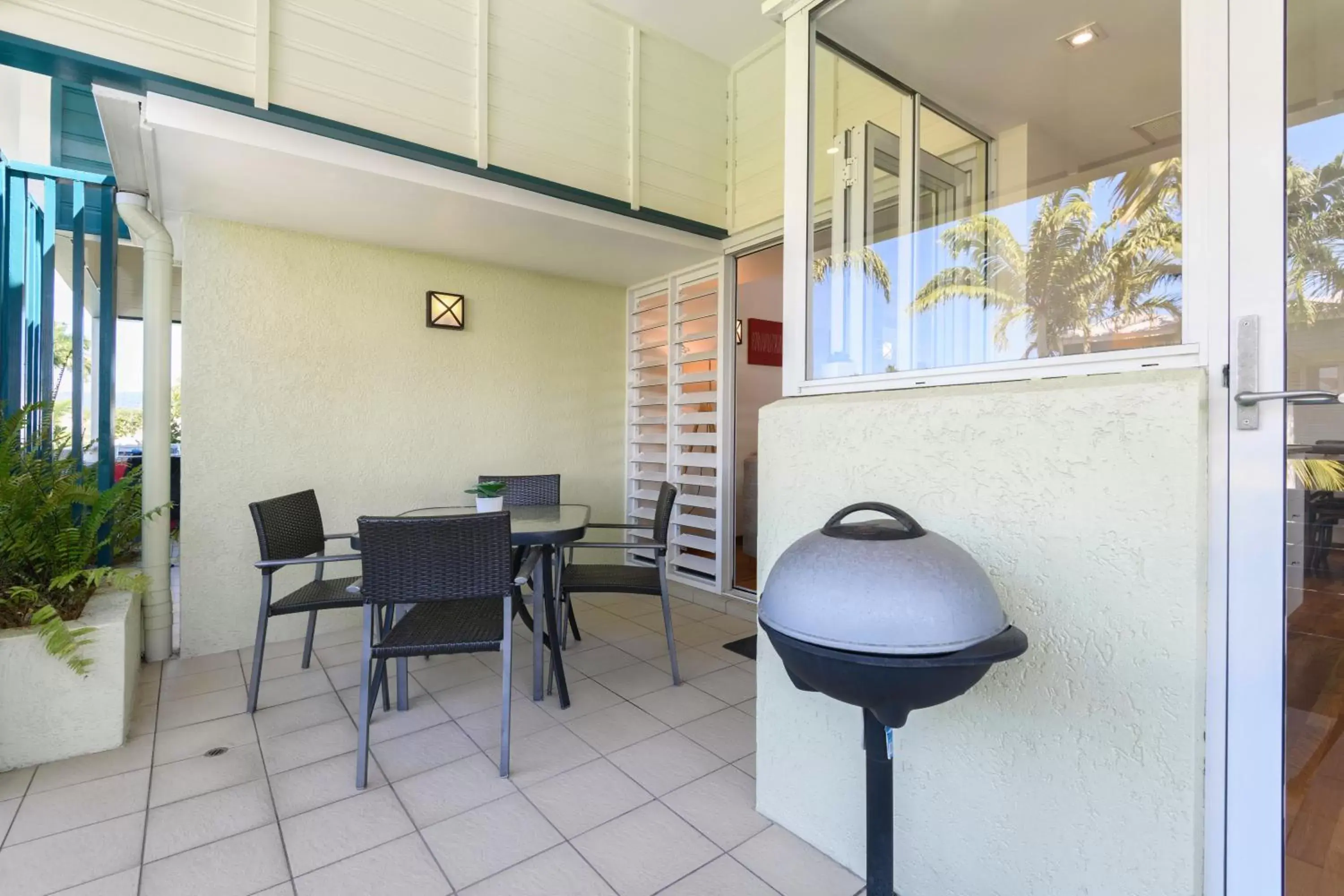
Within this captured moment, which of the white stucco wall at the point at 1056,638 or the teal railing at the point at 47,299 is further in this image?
the teal railing at the point at 47,299

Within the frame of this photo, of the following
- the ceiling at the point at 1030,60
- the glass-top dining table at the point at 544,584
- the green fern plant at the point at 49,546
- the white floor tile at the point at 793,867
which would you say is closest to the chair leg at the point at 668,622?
the glass-top dining table at the point at 544,584

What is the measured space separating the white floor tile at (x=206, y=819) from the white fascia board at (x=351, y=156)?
101 inches

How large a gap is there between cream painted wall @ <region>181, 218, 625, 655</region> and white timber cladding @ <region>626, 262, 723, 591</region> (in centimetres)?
42

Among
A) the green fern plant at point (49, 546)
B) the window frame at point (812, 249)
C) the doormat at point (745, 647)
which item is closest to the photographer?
the window frame at point (812, 249)

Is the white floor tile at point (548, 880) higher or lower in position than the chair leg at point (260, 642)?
lower

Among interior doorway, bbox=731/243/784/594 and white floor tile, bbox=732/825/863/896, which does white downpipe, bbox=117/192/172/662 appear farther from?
interior doorway, bbox=731/243/784/594

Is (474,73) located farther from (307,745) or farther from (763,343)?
(763,343)

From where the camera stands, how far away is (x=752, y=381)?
689 centimetres

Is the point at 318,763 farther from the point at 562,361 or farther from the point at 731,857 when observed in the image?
the point at 562,361

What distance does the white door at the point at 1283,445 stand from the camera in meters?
1.09

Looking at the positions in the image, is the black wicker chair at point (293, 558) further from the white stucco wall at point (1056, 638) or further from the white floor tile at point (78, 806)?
the white stucco wall at point (1056, 638)

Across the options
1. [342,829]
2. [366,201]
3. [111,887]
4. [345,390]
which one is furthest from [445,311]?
[111,887]

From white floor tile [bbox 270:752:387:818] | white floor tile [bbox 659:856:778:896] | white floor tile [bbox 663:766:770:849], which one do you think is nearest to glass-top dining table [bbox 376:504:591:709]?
white floor tile [bbox 270:752:387:818]

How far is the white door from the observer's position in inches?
43.1
